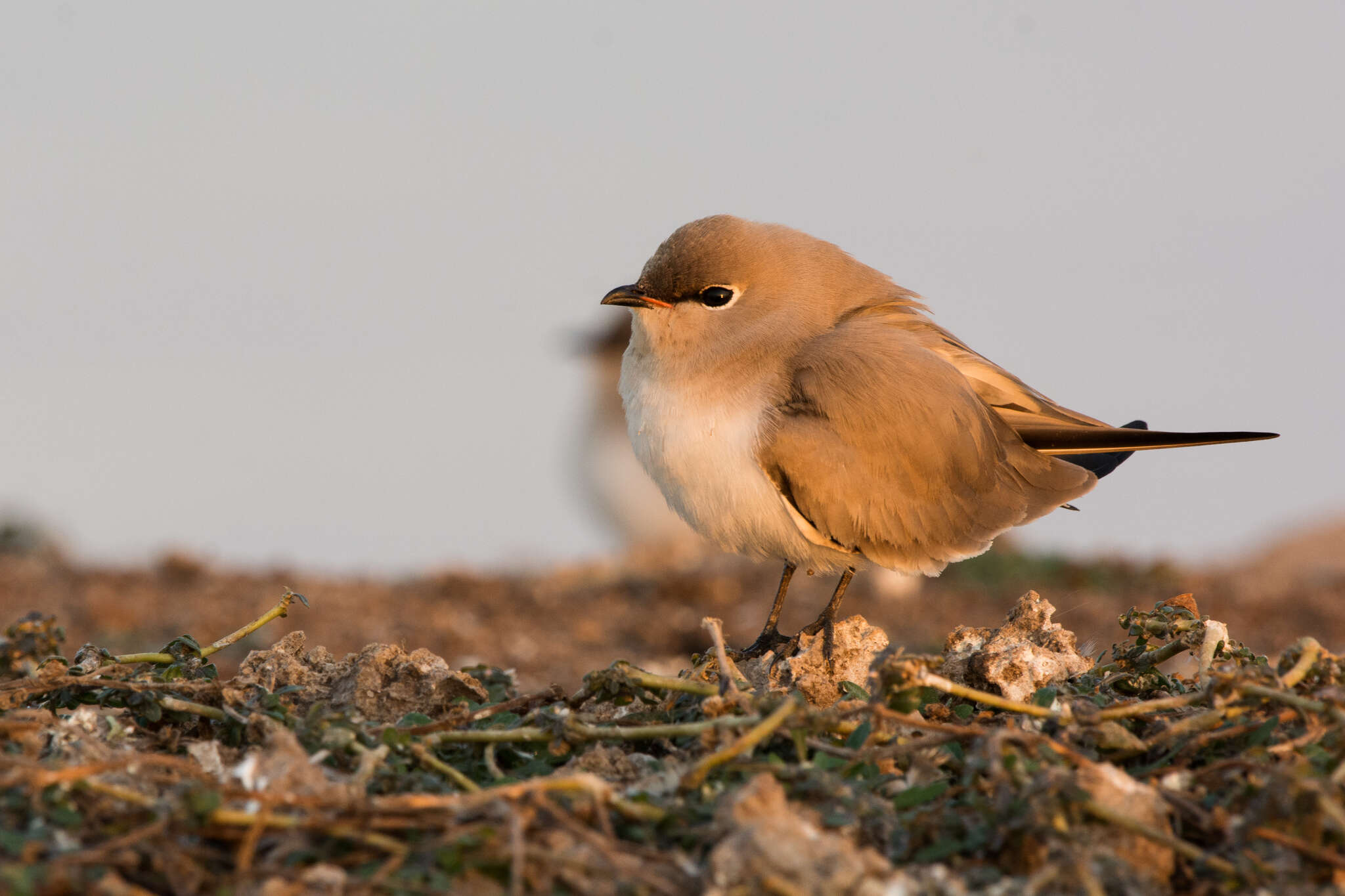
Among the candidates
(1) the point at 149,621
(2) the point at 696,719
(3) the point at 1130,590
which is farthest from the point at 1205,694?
(3) the point at 1130,590

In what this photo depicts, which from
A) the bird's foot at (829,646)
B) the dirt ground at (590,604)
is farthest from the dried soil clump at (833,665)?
the dirt ground at (590,604)

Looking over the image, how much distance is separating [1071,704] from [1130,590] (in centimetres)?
904

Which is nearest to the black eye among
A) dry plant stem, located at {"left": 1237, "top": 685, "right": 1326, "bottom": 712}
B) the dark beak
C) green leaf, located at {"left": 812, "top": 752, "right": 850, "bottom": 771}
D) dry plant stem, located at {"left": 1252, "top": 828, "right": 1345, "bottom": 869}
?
the dark beak

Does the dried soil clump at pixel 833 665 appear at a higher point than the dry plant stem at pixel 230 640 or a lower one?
lower

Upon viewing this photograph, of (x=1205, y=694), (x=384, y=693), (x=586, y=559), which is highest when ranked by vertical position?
(x=1205, y=694)

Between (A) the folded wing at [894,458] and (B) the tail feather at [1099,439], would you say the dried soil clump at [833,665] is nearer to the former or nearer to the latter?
(A) the folded wing at [894,458]

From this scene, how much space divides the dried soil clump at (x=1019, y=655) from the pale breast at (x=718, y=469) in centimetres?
95

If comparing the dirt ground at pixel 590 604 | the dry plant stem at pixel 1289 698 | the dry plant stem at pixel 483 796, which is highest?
the dry plant stem at pixel 1289 698

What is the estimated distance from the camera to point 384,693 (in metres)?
3.49

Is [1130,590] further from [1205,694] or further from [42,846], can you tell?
[42,846]

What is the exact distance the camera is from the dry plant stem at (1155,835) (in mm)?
2355

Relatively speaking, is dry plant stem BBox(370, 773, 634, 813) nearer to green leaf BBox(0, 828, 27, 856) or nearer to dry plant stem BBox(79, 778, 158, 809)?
dry plant stem BBox(79, 778, 158, 809)

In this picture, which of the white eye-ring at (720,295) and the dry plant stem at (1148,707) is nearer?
the dry plant stem at (1148,707)

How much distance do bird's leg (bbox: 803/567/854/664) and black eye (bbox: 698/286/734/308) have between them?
45.2 inches
